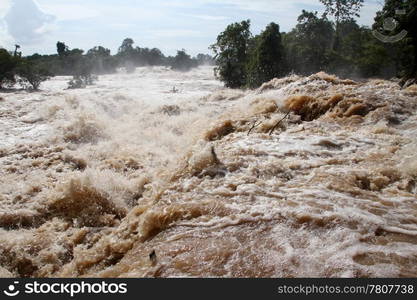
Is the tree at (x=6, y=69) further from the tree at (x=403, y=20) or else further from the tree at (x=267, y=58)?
the tree at (x=403, y=20)

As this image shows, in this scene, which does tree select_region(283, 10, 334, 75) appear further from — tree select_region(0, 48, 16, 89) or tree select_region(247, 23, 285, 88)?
tree select_region(0, 48, 16, 89)

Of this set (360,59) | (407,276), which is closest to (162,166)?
(407,276)

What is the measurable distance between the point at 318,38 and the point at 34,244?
97.0ft

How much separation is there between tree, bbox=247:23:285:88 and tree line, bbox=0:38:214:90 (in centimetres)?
1388

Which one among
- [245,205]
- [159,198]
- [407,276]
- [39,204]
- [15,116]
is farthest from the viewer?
[15,116]

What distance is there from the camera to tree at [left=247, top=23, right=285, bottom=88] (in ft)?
69.4

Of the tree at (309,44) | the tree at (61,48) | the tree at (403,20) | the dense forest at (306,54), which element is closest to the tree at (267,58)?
the dense forest at (306,54)

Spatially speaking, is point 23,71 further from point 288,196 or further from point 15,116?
point 288,196

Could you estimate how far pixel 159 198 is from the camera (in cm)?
467

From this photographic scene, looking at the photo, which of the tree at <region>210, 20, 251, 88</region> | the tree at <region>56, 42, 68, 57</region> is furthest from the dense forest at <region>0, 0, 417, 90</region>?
the tree at <region>56, 42, 68, 57</region>

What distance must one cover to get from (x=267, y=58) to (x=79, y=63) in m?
22.6

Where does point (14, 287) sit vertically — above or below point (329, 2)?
below

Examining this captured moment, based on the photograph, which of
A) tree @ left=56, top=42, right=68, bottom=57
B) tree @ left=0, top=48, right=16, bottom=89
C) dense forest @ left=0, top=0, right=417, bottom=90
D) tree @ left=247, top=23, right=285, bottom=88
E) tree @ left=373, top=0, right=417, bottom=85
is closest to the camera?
tree @ left=373, top=0, right=417, bottom=85

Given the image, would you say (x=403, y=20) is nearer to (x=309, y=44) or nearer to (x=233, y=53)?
(x=233, y=53)
